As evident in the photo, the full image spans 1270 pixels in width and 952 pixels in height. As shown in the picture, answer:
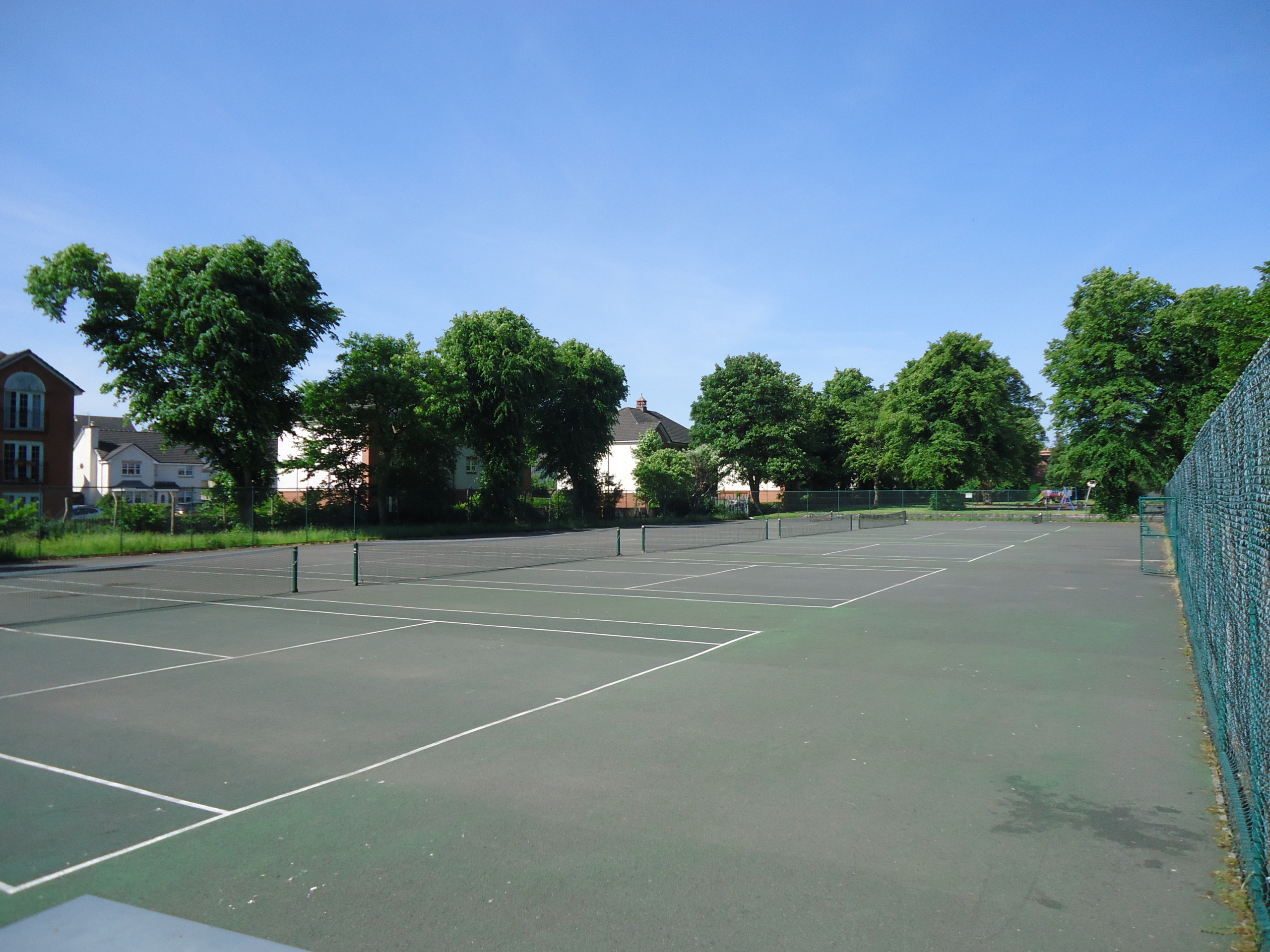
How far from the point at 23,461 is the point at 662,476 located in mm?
38099

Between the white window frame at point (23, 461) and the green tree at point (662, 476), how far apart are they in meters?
35.7

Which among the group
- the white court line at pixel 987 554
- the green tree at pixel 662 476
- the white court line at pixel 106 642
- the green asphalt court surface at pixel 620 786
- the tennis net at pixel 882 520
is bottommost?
the green asphalt court surface at pixel 620 786

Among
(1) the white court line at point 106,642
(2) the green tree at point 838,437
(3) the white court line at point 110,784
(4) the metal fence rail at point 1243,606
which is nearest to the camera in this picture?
(4) the metal fence rail at point 1243,606

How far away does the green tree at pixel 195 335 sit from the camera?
3550 centimetres

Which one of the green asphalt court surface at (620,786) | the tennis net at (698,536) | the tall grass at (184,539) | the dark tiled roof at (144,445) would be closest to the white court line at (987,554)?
the tennis net at (698,536)

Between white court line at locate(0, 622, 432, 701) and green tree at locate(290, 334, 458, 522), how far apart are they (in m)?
32.2

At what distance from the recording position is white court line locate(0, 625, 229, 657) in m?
10.8

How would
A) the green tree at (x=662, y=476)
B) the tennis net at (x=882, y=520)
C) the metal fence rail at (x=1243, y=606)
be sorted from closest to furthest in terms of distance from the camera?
the metal fence rail at (x=1243, y=606) < the tennis net at (x=882, y=520) < the green tree at (x=662, y=476)

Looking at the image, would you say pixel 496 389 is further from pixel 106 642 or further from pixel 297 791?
pixel 297 791

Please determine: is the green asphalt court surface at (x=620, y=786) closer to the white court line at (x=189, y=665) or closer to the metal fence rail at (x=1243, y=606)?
the white court line at (x=189, y=665)

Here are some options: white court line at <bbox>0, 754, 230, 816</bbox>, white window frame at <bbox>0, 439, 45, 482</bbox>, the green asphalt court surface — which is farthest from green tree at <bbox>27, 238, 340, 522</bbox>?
white court line at <bbox>0, 754, 230, 816</bbox>

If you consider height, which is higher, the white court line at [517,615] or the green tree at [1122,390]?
the green tree at [1122,390]

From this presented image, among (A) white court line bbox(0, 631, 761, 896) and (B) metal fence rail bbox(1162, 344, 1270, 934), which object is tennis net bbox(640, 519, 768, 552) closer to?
(A) white court line bbox(0, 631, 761, 896)

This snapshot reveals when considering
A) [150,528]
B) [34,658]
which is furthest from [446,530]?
[34,658]
